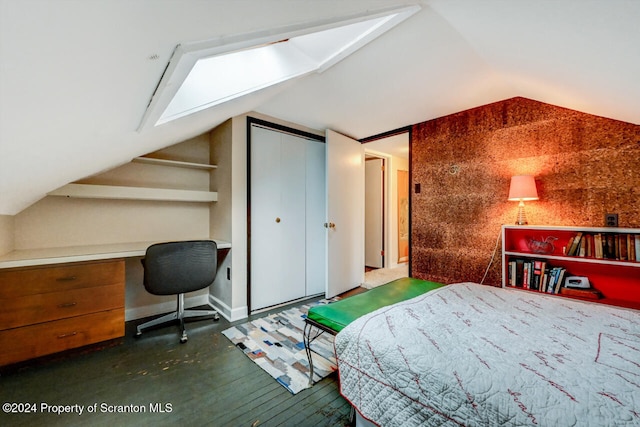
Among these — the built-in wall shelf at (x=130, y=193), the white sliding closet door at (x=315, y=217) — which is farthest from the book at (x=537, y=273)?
the built-in wall shelf at (x=130, y=193)

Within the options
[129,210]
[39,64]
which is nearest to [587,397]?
[39,64]

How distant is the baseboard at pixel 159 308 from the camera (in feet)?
8.36

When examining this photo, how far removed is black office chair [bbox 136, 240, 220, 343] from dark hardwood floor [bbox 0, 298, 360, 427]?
1.15ft

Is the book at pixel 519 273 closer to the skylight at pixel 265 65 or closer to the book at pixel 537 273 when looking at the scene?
the book at pixel 537 273

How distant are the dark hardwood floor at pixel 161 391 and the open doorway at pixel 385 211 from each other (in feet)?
10.7

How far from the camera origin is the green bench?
1.50 metres

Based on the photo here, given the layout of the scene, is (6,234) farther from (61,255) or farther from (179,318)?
(179,318)

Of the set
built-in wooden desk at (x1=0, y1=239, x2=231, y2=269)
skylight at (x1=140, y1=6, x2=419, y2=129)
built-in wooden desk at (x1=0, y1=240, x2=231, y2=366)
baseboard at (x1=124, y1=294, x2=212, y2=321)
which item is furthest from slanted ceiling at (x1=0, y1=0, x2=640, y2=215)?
baseboard at (x1=124, y1=294, x2=212, y2=321)

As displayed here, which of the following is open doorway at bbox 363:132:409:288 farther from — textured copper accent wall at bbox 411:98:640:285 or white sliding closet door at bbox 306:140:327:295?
textured copper accent wall at bbox 411:98:640:285

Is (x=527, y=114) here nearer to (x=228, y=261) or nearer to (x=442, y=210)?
(x=442, y=210)

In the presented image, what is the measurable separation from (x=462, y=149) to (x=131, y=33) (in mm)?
2871

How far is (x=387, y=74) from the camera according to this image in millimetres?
1918

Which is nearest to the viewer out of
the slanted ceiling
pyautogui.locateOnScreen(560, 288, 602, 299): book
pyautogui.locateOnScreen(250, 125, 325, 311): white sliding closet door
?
the slanted ceiling

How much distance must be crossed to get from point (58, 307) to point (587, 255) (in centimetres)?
403
